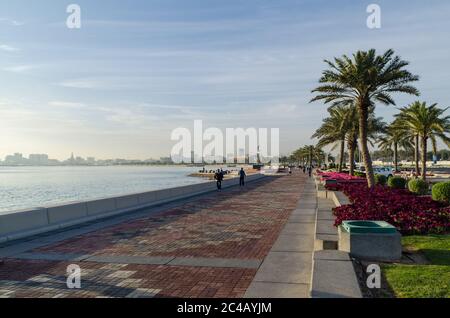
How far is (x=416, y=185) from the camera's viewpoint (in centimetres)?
2366

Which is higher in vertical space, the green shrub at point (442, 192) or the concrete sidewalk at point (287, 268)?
the green shrub at point (442, 192)

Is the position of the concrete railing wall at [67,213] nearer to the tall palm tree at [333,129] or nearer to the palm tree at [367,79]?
the palm tree at [367,79]

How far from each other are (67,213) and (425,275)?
11.0m

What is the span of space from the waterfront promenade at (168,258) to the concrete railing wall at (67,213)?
0.51 meters

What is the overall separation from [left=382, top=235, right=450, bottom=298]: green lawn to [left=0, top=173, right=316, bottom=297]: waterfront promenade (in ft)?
5.00

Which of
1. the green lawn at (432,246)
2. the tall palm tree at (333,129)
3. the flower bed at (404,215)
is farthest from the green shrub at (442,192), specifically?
the tall palm tree at (333,129)

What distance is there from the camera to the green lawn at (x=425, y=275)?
6.04 metres

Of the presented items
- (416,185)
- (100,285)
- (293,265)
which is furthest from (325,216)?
(416,185)

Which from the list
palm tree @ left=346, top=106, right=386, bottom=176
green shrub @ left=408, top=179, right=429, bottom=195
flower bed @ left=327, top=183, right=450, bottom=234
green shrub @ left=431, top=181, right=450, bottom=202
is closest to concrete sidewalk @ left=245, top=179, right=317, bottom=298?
flower bed @ left=327, top=183, right=450, bottom=234

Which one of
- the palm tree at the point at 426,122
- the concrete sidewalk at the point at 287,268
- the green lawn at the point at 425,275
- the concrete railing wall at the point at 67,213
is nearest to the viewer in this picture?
the green lawn at the point at 425,275

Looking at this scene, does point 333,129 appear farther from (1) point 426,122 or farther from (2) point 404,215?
(2) point 404,215

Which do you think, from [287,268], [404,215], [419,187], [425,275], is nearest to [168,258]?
[287,268]

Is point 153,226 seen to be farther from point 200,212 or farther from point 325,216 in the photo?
point 325,216
